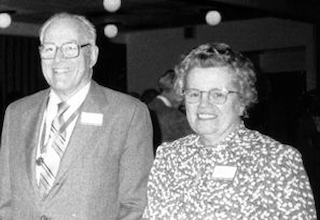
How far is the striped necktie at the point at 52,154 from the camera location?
233cm

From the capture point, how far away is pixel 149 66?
1355 cm

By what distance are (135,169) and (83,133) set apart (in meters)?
0.24

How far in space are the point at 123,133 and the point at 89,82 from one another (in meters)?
0.25

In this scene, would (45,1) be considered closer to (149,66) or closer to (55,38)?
(149,66)

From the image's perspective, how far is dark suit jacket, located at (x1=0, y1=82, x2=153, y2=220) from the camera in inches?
91.2

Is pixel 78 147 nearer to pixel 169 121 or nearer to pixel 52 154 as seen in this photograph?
pixel 52 154

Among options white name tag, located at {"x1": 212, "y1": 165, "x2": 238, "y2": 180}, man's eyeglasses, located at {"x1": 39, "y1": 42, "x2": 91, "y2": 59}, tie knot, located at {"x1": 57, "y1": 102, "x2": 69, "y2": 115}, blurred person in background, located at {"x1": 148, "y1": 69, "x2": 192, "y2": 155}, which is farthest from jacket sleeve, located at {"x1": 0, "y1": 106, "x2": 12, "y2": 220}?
blurred person in background, located at {"x1": 148, "y1": 69, "x2": 192, "y2": 155}

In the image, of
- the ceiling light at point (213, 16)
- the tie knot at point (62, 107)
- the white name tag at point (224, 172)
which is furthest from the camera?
the ceiling light at point (213, 16)

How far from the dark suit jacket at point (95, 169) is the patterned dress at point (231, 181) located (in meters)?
0.16

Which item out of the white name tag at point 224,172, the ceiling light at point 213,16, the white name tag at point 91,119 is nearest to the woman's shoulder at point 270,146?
the white name tag at point 224,172

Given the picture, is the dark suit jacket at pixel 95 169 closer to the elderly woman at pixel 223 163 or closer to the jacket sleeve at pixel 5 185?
the jacket sleeve at pixel 5 185

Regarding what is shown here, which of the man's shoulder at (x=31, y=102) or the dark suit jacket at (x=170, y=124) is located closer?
the man's shoulder at (x=31, y=102)

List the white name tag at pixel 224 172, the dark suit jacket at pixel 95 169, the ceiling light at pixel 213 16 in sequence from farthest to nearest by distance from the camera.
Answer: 1. the ceiling light at pixel 213 16
2. the dark suit jacket at pixel 95 169
3. the white name tag at pixel 224 172

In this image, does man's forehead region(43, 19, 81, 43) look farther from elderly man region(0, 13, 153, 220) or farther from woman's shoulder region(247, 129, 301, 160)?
woman's shoulder region(247, 129, 301, 160)
